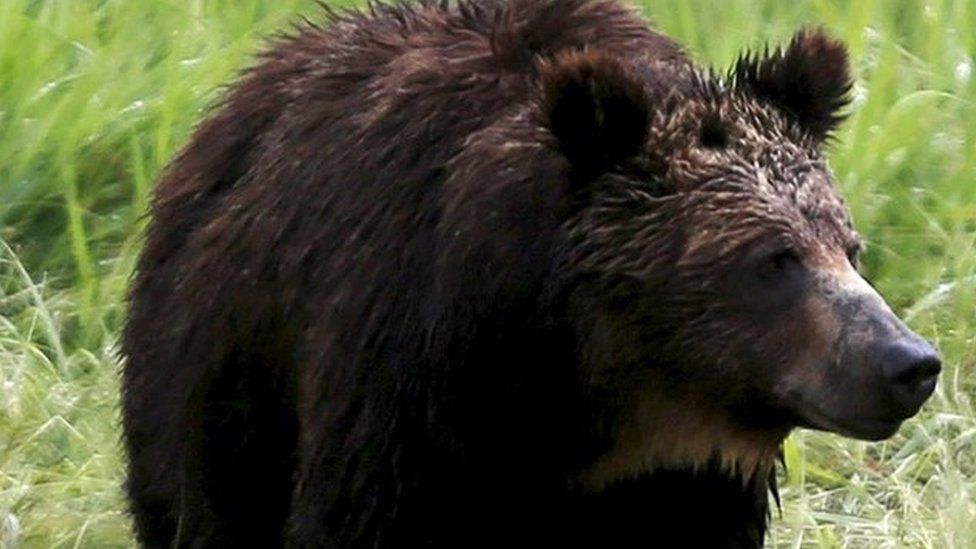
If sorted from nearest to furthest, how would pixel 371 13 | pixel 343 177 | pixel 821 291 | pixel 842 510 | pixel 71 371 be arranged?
pixel 821 291 → pixel 343 177 → pixel 371 13 → pixel 842 510 → pixel 71 371

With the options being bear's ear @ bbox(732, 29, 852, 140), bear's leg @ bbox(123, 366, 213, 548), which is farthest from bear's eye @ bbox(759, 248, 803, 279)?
bear's leg @ bbox(123, 366, 213, 548)

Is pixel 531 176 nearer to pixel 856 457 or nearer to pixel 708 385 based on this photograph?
pixel 708 385

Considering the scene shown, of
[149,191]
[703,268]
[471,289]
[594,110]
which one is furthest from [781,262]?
[149,191]

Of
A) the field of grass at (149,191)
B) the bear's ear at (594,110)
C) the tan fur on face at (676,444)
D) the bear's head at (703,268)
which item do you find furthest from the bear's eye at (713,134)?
the field of grass at (149,191)

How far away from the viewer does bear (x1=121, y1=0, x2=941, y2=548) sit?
4.25 meters

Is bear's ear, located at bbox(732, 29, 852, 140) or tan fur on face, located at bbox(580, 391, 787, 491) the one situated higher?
bear's ear, located at bbox(732, 29, 852, 140)

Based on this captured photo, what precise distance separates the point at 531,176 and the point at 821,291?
0.54 m

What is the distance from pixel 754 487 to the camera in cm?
460

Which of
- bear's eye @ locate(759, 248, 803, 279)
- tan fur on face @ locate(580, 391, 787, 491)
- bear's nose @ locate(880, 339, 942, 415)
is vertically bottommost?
tan fur on face @ locate(580, 391, 787, 491)

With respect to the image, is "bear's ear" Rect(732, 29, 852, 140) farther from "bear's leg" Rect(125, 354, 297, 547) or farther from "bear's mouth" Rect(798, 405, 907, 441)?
"bear's leg" Rect(125, 354, 297, 547)

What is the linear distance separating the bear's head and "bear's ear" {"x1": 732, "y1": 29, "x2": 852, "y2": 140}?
69mm

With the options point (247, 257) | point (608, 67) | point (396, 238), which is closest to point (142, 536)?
point (247, 257)

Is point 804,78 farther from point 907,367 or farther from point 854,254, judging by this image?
point 907,367

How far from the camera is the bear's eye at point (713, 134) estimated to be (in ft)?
14.3
